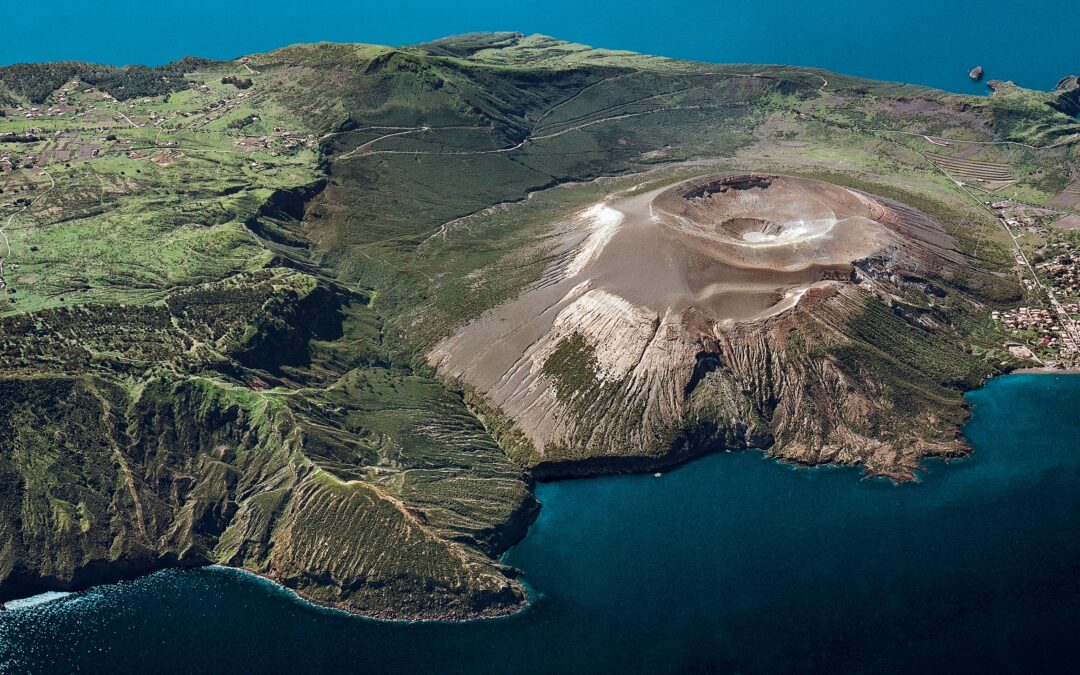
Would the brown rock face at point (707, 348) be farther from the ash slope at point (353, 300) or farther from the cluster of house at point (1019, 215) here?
the cluster of house at point (1019, 215)

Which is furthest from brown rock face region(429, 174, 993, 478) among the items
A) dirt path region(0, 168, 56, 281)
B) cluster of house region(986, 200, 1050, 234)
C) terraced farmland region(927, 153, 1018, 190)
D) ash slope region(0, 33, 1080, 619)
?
dirt path region(0, 168, 56, 281)

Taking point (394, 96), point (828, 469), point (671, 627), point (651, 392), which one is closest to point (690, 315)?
point (651, 392)

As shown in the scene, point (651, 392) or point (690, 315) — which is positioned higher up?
point (690, 315)

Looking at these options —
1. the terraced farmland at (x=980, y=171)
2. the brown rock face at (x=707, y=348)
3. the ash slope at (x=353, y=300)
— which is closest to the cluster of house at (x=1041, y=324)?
the ash slope at (x=353, y=300)

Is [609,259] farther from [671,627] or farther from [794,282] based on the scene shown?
[671,627]

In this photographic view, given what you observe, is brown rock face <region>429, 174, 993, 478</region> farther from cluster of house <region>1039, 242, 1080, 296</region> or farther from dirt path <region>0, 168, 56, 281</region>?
dirt path <region>0, 168, 56, 281</region>
